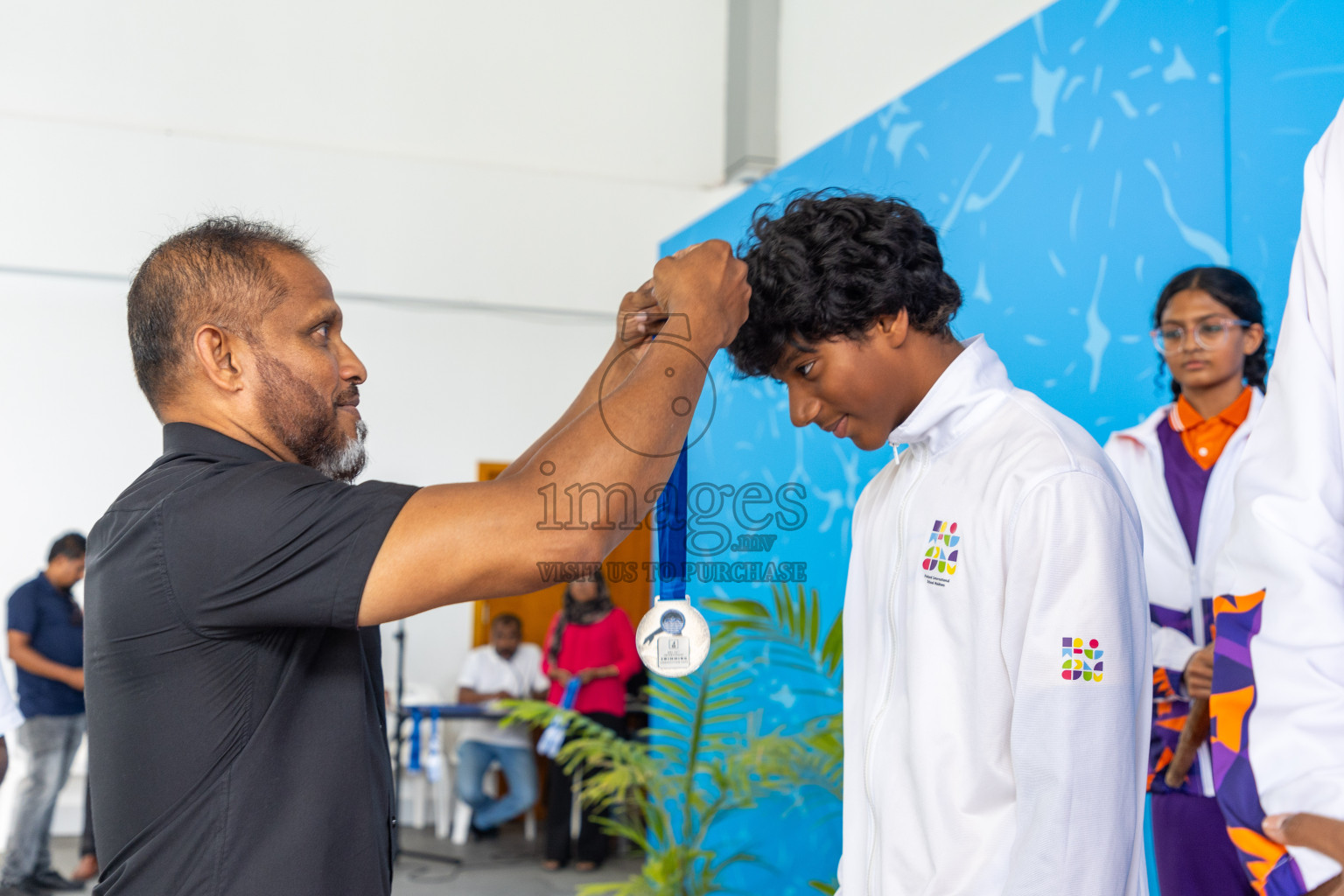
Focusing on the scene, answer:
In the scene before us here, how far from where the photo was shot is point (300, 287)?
4.22ft

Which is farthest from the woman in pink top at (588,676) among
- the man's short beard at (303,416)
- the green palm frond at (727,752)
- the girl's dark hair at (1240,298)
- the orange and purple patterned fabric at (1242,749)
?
the orange and purple patterned fabric at (1242,749)

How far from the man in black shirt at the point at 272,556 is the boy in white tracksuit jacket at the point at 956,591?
32 cm

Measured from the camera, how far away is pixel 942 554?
54.1 inches

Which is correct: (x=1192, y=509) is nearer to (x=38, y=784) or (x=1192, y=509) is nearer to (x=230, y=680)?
(x=230, y=680)

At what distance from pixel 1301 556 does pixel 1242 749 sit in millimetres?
187

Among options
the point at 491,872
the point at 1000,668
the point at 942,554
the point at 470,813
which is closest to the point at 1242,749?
the point at 1000,668

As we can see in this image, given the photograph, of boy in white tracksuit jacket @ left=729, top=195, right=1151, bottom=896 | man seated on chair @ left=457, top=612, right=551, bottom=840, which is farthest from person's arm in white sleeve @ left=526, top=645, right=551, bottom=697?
boy in white tracksuit jacket @ left=729, top=195, right=1151, bottom=896

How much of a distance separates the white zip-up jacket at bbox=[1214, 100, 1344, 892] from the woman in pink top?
4.93m

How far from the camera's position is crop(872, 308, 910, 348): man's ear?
60.0 inches

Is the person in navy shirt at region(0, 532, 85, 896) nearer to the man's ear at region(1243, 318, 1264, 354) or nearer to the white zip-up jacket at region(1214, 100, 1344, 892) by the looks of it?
the man's ear at region(1243, 318, 1264, 354)

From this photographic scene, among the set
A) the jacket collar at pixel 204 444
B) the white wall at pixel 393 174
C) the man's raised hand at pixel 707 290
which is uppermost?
the white wall at pixel 393 174

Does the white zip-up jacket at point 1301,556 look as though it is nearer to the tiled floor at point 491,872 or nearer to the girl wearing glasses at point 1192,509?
the girl wearing glasses at point 1192,509

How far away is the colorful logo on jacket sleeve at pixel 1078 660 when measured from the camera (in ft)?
3.92

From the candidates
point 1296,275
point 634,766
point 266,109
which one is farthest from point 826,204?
point 266,109
